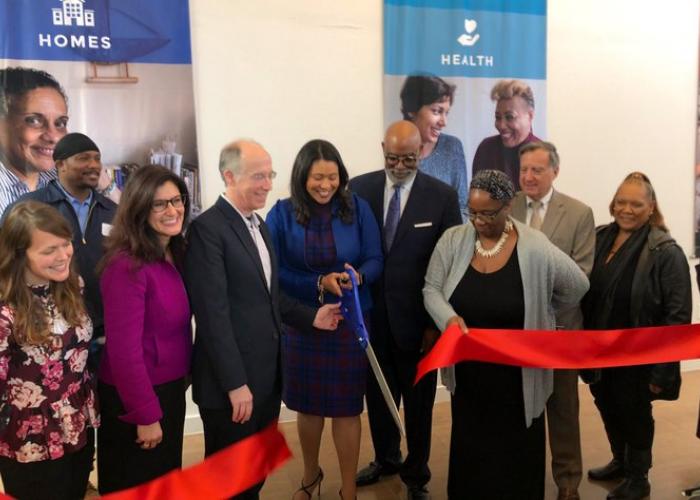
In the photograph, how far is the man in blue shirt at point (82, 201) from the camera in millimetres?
2734

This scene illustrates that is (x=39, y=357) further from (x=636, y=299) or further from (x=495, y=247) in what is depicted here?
(x=636, y=299)

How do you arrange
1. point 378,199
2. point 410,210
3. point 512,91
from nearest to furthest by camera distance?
point 410,210
point 378,199
point 512,91

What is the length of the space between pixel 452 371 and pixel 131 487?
133 centimetres

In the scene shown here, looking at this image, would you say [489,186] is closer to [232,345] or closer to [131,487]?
[232,345]

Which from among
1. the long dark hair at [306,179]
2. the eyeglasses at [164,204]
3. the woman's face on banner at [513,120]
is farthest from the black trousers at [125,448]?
the woman's face on banner at [513,120]

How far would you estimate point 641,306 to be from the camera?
2.76 meters

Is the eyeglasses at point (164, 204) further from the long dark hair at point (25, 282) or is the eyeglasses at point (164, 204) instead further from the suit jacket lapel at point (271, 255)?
the suit jacket lapel at point (271, 255)

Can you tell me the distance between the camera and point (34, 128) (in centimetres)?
355

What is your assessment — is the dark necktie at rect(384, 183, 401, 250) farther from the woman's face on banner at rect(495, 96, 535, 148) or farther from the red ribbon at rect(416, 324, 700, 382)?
the woman's face on banner at rect(495, 96, 535, 148)

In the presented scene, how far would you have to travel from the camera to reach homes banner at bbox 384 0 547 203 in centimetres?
418

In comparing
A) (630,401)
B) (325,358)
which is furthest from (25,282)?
(630,401)

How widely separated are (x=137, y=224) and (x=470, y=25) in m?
3.26

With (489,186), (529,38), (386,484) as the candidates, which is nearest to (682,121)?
(529,38)

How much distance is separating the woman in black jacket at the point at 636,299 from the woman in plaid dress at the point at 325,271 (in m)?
1.16
